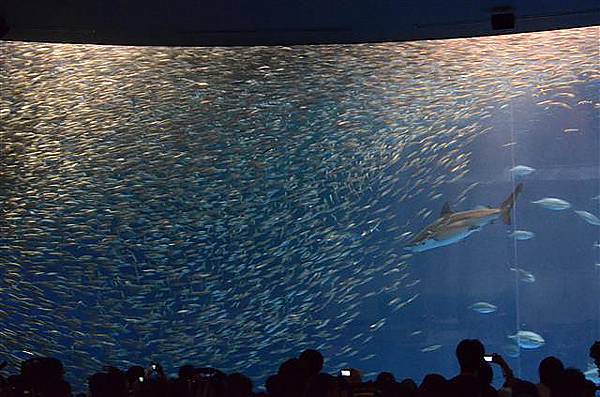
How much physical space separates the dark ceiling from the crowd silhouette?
3.81 m

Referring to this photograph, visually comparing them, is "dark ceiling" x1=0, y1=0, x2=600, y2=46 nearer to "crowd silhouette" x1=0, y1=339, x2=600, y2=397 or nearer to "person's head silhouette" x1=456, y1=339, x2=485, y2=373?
"person's head silhouette" x1=456, y1=339, x2=485, y2=373

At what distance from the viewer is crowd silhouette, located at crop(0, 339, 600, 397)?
355 centimetres

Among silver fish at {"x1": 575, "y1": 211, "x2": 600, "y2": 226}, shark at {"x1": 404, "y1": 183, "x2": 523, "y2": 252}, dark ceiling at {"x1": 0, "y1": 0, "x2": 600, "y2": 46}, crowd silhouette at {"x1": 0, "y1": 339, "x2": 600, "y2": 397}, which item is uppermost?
dark ceiling at {"x1": 0, "y1": 0, "x2": 600, "y2": 46}

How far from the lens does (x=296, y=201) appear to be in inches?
487

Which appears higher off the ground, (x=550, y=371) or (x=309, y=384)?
(x=309, y=384)

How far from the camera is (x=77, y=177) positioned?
450 inches

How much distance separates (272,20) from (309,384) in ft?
16.3

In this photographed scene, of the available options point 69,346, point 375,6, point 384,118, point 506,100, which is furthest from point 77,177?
point 506,100

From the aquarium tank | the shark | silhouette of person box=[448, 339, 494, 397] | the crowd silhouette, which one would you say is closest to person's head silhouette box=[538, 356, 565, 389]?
the crowd silhouette

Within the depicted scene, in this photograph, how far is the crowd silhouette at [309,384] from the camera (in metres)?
3.55

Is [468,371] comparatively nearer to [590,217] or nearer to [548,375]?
[548,375]

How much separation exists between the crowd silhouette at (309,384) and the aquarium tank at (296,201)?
23.0ft

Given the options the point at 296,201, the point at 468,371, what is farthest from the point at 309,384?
the point at 296,201

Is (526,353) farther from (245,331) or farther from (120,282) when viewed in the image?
(120,282)
